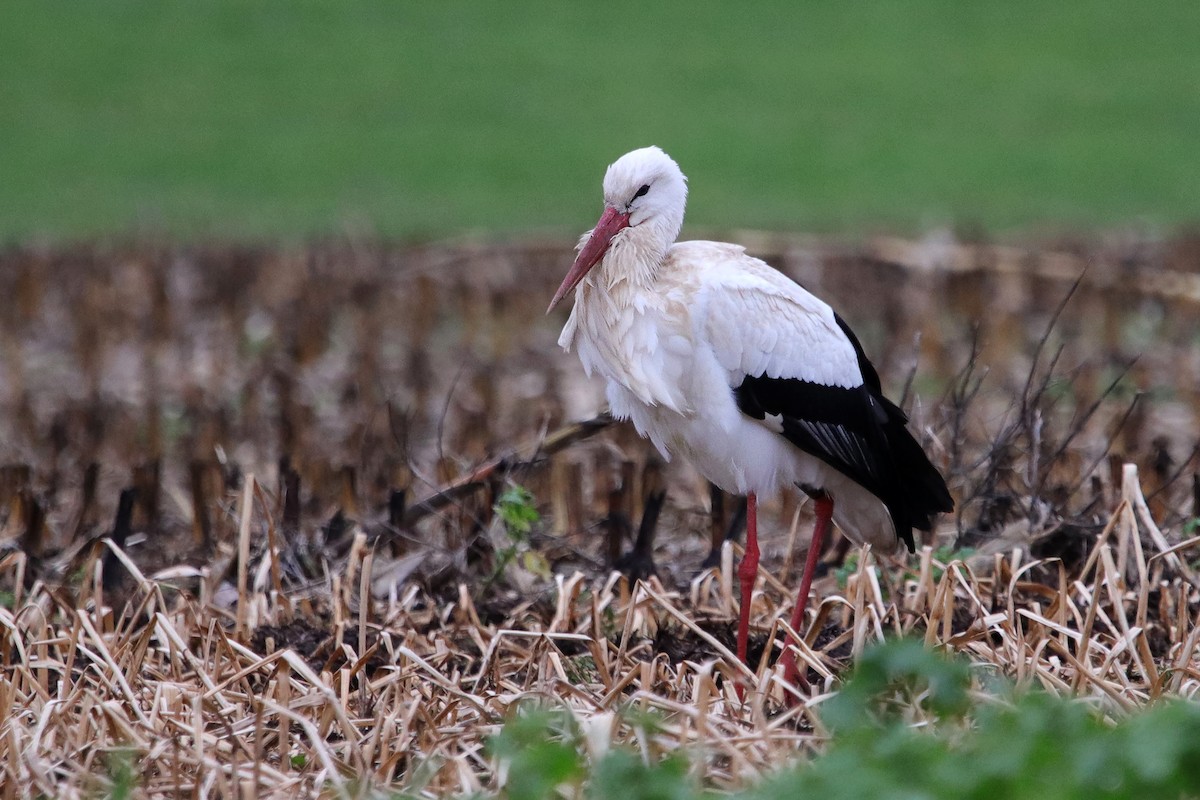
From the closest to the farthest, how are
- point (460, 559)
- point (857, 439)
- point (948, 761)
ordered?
point (948, 761) → point (857, 439) → point (460, 559)

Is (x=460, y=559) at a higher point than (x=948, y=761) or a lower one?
lower

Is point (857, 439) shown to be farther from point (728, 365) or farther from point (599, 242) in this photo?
point (599, 242)

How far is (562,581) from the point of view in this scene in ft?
14.7

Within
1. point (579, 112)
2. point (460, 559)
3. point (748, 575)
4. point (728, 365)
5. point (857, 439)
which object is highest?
point (728, 365)

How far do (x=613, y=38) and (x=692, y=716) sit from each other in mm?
25603

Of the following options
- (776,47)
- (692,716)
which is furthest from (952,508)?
A: (776,47)

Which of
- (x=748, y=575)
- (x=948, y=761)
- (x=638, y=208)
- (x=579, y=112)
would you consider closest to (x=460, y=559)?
(x=748, y=575)

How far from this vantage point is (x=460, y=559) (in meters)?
4.79

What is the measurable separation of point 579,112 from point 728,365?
2073 cm

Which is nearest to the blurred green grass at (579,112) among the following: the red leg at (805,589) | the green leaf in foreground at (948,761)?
the red leg at (805,589)

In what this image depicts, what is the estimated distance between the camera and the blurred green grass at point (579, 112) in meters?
19.7

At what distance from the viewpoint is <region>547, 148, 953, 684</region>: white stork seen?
169 inches

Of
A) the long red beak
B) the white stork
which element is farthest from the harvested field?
the long red beak

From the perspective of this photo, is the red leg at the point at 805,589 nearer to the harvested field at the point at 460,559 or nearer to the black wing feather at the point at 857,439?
the harvested field at the point at 460,559
